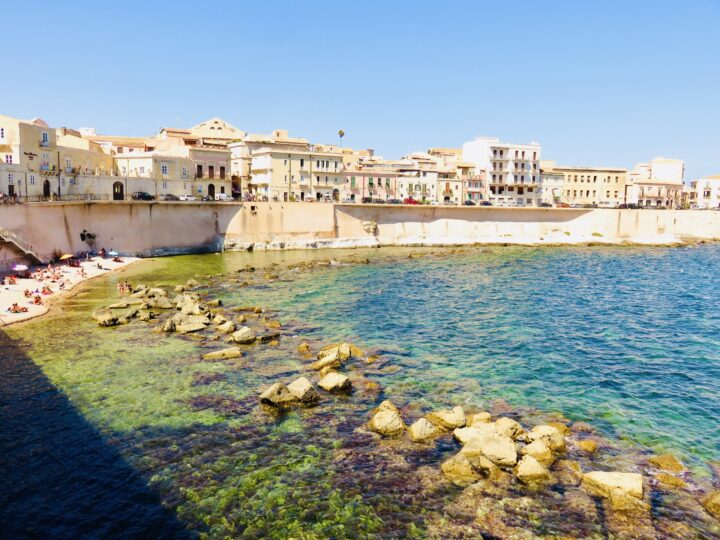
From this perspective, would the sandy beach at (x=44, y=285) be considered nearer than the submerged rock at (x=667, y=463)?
No

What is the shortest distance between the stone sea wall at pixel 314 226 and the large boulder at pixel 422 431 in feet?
126

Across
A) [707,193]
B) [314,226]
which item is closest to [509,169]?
[314,226]

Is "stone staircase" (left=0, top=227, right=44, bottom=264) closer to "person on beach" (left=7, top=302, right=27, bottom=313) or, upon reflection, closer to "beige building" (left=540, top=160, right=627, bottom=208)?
"person on beach" (left=7, top=302, right=27, bottom=313)

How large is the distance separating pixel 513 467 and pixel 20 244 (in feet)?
141

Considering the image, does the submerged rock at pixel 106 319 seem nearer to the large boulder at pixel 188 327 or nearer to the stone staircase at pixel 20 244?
the large boulder at pixel 188 327

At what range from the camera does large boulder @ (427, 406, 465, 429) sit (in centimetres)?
1669

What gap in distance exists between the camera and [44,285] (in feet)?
120

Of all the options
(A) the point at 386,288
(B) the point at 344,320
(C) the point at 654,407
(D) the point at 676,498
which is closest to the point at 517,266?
(A) the point at 386,288

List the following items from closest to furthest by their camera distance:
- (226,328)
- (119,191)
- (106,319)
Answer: (226,328), (106,319), (119,191)

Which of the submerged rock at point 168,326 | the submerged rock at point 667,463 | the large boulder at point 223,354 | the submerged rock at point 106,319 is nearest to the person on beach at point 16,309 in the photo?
the submerged rock at point 106,319

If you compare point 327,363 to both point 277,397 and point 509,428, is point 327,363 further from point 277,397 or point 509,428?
point 509,428

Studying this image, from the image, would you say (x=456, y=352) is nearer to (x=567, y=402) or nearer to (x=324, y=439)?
(x=567, y=402)

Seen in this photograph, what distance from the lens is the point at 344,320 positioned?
1207 inches

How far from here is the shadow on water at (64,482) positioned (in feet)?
38.6
